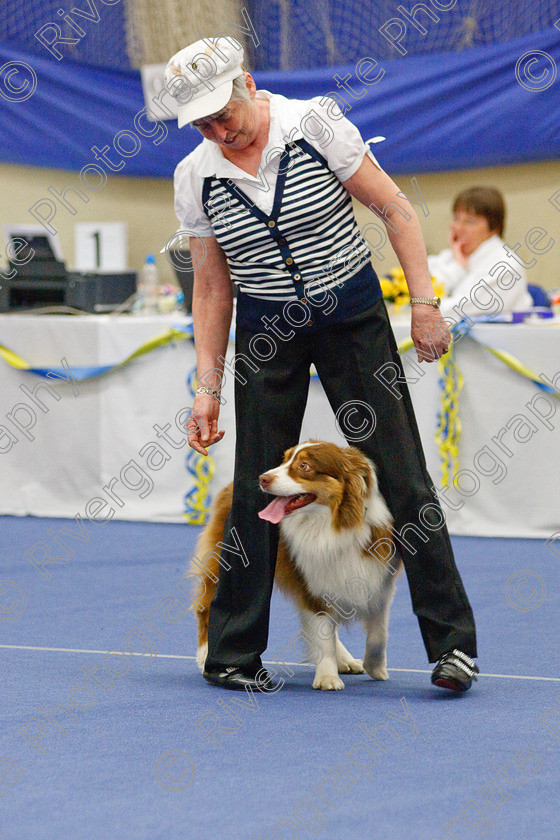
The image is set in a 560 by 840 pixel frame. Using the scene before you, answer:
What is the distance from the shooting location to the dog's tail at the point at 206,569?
2.51 meters

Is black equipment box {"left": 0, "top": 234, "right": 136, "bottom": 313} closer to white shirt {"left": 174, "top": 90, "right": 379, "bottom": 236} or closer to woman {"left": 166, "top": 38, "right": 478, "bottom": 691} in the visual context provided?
woman {"left": 166, "top": 38, "right": 478, "bottom": 691}

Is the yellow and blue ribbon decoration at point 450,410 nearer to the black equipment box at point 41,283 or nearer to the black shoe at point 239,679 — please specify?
the black equipment box at point 41,283

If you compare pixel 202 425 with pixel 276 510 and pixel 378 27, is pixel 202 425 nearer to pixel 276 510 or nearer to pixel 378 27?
pixel 276 510

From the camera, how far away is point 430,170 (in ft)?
21.6

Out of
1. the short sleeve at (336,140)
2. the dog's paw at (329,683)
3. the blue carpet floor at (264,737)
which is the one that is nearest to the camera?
the blue carpet floor at (264,737)

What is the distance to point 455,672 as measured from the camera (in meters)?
2.21

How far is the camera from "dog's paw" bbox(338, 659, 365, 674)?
8.37 ft

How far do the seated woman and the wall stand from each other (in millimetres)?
1406

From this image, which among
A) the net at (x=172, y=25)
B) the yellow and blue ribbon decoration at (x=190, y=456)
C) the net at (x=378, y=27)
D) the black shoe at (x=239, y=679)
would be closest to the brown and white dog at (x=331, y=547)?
the black shoe at (x=239, y=679)

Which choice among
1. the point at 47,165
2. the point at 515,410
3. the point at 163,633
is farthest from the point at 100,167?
the point at 163,633

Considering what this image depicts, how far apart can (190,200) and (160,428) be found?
252 centimetres

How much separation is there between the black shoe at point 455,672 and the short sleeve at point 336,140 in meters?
1.07

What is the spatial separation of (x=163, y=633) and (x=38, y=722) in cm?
89

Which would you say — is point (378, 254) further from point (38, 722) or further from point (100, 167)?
point (38, 722)
